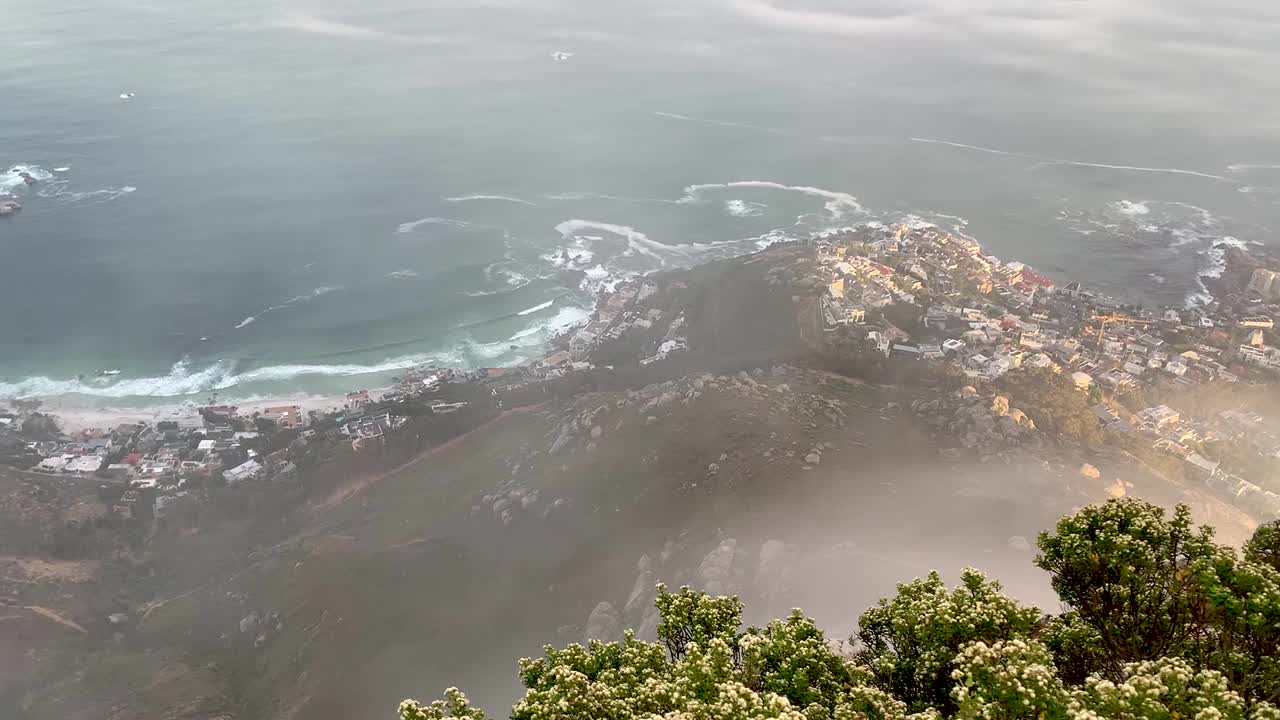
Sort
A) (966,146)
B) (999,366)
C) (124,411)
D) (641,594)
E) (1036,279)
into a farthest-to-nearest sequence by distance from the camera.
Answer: (966,146) → (1036,279) → (124,411) → (999,366) → (641,594)

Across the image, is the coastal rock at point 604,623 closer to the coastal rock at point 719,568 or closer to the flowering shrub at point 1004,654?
the coastal rock at point 719,568

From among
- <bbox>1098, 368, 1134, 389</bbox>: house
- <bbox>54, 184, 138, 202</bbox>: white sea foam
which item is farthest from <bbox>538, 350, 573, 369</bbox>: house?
<bbox>54, 184, 138, 202</bbox>: white sea foam

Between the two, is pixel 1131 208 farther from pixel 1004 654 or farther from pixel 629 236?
pixel 1004 654

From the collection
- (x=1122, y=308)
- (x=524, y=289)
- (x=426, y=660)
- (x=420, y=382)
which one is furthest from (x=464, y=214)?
(x=1122, y=308)

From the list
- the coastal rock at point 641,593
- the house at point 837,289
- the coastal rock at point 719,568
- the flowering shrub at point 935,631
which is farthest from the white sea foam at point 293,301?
the flowering shrub at point 935,631

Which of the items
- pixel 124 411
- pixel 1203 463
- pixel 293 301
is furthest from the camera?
pixel 293 301

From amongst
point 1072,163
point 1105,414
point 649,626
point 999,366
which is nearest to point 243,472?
point 649,626
